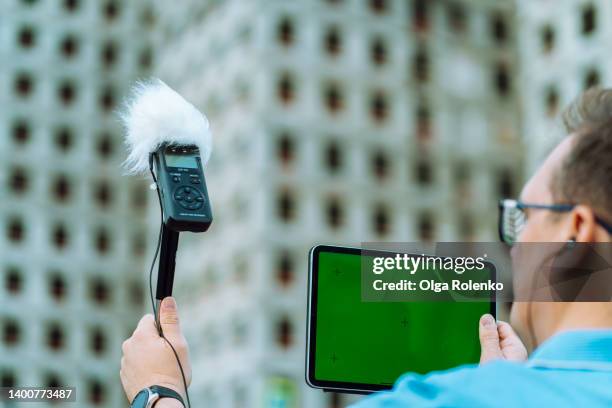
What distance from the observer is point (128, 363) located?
3.34 meters

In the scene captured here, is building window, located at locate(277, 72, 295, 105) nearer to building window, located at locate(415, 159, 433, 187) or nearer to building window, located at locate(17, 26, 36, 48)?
building window, located at locate(415, 159, 433, 187)

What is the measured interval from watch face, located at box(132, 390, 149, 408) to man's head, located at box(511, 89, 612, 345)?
89 centimetres

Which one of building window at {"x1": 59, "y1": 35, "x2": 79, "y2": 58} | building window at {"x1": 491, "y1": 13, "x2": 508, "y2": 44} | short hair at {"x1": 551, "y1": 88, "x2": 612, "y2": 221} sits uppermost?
building window at {"x1": 59, "y1": 35, "x2": 79, "y2": 58}

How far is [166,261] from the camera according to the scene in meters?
3.57

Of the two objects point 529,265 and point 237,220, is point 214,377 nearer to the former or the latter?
point 237,220

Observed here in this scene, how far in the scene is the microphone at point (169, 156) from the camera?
3.42 m

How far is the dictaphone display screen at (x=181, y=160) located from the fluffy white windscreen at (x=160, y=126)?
4cm

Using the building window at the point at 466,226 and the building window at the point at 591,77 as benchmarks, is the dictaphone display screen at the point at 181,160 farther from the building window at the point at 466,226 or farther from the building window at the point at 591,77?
the building window at the point at 466,226

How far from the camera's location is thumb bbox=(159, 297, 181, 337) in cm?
336

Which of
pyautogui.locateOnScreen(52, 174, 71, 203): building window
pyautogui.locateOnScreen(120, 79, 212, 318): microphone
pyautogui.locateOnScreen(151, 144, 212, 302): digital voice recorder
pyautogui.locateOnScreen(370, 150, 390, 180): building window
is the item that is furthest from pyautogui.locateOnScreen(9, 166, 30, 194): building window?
pyautogui.locateOnScreen(151, 144, 212, 302): digital voice recorder

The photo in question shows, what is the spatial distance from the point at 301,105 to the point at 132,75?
14.9 m

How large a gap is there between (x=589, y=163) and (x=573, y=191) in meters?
0.06

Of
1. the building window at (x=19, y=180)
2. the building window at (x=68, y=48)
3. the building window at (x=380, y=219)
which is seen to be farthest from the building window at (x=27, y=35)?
the building window at (x=380, y=219)

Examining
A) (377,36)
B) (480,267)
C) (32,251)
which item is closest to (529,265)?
(480,267)
